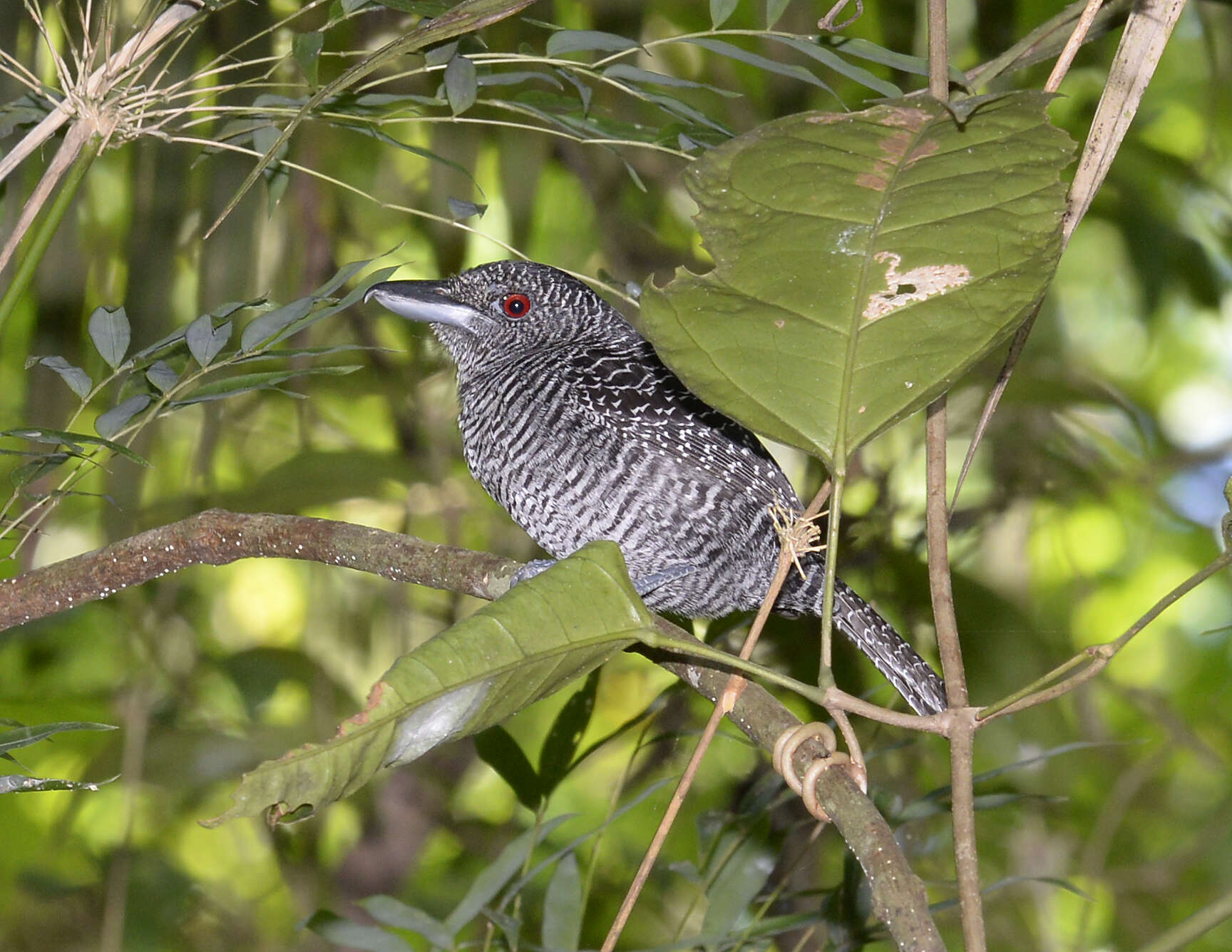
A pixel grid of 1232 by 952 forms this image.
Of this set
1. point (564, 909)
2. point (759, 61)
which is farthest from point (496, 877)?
point (759, 61)

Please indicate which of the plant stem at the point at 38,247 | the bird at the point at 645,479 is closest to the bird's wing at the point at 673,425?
the bird at the point at 645,479

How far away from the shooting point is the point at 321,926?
1.54 meters

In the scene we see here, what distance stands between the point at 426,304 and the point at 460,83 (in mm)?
841

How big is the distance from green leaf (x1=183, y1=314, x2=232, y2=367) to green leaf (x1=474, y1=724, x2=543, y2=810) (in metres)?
0.68

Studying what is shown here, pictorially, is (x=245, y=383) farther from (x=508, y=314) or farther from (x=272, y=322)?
(x=508, y=314)

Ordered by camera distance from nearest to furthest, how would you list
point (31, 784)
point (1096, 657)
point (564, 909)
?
point (1096, 657) → point (31, 784) → point (564, 909)

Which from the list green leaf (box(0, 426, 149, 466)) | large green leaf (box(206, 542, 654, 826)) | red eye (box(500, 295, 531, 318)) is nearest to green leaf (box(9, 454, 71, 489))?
green leaf (box(0, 426, 149, 466))

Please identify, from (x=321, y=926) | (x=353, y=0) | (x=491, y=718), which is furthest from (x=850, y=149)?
(x=321, y=926)

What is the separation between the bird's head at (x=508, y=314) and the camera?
2.02 meters

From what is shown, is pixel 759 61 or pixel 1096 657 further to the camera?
pixel 759 61

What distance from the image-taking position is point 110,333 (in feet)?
3.70

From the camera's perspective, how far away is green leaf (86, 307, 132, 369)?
1.12 metres

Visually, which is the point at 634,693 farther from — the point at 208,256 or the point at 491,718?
the point at 491,718

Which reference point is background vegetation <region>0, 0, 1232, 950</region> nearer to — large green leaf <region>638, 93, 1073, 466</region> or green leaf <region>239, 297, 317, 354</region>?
green leaf <region>239, 297, 317, 354</region>
